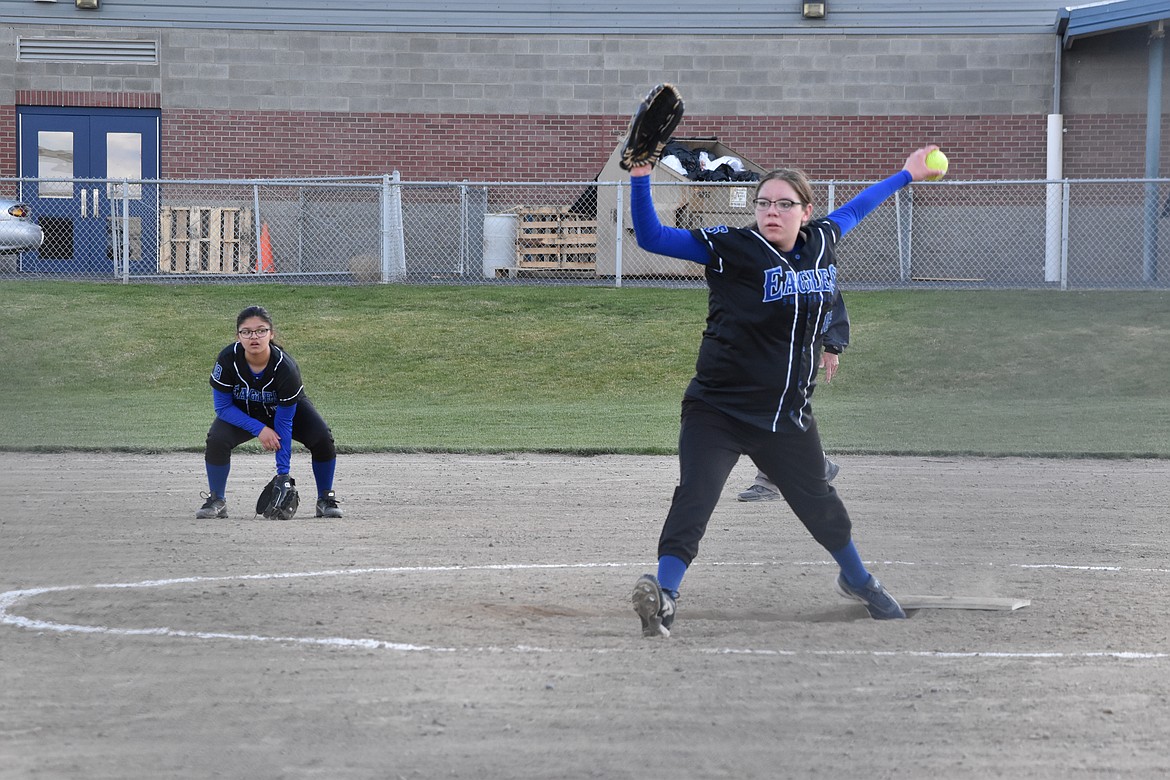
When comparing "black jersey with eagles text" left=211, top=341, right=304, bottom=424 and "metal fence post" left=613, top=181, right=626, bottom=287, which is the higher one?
"metal fence post" left=613, top=181, right=626, bottom=287

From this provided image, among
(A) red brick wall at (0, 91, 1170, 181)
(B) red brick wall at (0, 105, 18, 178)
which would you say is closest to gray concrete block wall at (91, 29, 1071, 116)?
(A) red brick wall at (0, 91, 1170, 181)

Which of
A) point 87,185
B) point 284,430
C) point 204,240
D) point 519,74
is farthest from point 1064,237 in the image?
point 87,185

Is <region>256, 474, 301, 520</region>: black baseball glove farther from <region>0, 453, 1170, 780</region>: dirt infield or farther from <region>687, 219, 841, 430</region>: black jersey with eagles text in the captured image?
<region>687, 219, 841, 430</region>: black jersey with eagles text

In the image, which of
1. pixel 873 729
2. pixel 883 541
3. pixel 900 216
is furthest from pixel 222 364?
pixel 900 216

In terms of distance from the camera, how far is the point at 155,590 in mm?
6324

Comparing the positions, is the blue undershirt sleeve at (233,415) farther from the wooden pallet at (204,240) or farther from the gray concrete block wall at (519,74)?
the gray concrete block wall at (519,74)

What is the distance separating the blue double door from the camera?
23594 millimetres

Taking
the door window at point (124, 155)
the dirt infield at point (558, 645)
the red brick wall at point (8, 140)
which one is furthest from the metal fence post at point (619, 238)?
the dirt infield at point (558, 645)

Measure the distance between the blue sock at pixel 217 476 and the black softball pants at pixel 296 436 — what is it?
0.10 feet

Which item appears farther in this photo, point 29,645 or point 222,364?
point 222,364

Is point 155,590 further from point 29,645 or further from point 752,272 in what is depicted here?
point 752,272

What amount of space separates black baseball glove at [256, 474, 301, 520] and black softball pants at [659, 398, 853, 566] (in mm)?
3530

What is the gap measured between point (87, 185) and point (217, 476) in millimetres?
17152

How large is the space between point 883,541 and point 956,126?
1749 centimetres
